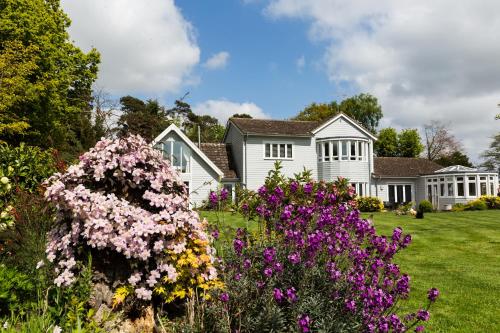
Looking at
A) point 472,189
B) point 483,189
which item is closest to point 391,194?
point 472,189

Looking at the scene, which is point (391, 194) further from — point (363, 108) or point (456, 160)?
point (363, 108)

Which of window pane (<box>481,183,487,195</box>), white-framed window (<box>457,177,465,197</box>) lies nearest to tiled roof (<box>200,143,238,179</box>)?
Answer: white-framed window (<box>457,177,465,197</box>)

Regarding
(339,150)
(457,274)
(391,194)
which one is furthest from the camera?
(391,194)

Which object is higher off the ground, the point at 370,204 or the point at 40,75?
the point at 40,75

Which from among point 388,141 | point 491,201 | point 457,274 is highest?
point 388,141

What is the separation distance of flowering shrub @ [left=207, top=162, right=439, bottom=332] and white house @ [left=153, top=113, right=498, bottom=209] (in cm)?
2208

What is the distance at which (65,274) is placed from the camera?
3.79m

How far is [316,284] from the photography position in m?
4.04

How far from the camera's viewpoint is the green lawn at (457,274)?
18.9ft

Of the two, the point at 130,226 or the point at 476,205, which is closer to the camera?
the point at 130,226

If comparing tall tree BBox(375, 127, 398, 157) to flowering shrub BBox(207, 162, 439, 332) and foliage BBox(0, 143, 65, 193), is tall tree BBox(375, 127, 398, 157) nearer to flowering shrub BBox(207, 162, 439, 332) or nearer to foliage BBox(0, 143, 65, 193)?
foliage BBox(0, 143, 65, 193)

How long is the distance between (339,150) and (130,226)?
27.9m

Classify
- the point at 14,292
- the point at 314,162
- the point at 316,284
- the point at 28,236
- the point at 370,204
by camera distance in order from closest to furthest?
1. the point at 14,292
2. the point at 316,284
3. the point at 28,236
4. the point at 370,204
5. the point at 314,162

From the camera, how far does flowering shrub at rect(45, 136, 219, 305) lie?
3.80m
